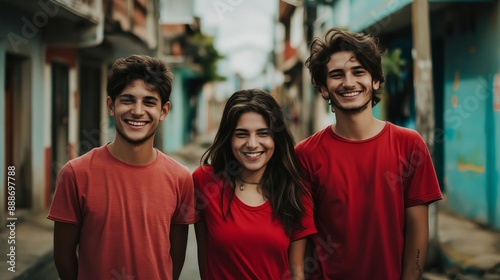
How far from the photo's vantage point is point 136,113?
2912 millimetres

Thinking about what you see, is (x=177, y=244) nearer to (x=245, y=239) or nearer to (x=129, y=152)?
(x=245, y=239)

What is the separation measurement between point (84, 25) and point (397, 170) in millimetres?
8918

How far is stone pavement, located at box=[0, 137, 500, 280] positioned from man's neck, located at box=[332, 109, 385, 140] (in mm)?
3454

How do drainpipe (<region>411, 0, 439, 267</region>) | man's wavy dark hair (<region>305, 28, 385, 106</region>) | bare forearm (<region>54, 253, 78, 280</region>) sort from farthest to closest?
drainpipe (<region>411, 0, 439, 267</region>)
man's wavy dark hair (<region>305, 28, 385, 106</region>)
bare forearm (<region>54, 253, 78, 280</region>)

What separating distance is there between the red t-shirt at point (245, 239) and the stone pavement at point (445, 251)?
3.25 meters

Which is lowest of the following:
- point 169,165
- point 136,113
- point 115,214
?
point 115,214

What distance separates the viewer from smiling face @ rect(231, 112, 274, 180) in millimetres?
3062

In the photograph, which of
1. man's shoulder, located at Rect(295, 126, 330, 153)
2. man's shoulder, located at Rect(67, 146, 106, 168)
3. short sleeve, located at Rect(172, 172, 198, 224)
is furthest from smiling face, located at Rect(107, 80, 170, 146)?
man's shoulder, located at Rect(295, 126, 330, 153)

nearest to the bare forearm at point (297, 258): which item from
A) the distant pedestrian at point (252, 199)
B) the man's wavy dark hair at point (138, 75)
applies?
the distant pedestrian at point (252, 199)

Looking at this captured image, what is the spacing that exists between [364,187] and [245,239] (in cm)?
62

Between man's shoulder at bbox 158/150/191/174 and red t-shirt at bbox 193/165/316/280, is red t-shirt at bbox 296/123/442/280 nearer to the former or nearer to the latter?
red t-shirt at bbox 193/165/316/280

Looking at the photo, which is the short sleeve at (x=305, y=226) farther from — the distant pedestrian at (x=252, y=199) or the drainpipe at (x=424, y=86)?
the drainpipe at (x=424, y=86)

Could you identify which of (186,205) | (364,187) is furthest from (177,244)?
(364,187)

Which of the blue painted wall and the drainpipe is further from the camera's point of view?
the blue painted wall
